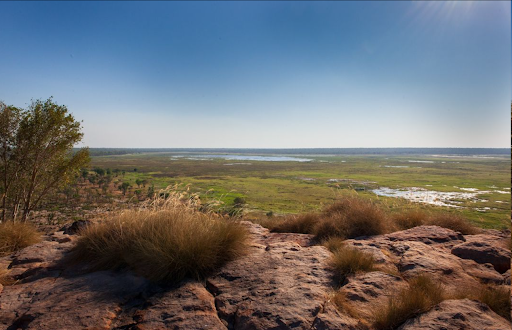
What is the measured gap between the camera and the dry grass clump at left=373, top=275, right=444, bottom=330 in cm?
321

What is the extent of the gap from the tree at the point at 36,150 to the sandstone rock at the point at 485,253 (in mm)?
23766

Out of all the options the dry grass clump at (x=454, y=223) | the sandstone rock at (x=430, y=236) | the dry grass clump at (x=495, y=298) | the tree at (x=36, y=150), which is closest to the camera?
the dry grass clump at (x=495, y=298)

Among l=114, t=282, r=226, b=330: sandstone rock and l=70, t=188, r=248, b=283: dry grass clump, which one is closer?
l=114, t=282, r=226, b=330: sandstone rock

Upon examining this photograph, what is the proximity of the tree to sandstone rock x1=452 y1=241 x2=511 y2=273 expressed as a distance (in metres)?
23.8

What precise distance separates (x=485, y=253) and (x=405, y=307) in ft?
12.2

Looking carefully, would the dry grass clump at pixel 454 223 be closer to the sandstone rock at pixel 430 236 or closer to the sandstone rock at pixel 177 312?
the sandstone rock at pixel 430 236

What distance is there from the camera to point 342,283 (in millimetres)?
4375

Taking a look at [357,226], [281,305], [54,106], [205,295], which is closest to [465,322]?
[281,305]

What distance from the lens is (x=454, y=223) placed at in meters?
8.40

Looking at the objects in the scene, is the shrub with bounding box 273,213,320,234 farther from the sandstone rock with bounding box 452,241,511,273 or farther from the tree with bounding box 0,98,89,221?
the tree with bounding box 0,98,89,221

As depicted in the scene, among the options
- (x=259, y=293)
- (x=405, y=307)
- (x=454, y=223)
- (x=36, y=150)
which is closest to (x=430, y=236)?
(x=454, y=223)

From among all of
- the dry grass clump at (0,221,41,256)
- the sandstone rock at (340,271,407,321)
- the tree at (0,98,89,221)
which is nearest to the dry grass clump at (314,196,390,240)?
the sandstone rock at (340,271,407,321)

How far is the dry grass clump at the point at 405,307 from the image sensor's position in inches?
126

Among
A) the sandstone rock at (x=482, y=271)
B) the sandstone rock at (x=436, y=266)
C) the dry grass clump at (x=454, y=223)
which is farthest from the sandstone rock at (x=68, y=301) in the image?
the dry grass clump at (x=454, y=223)
